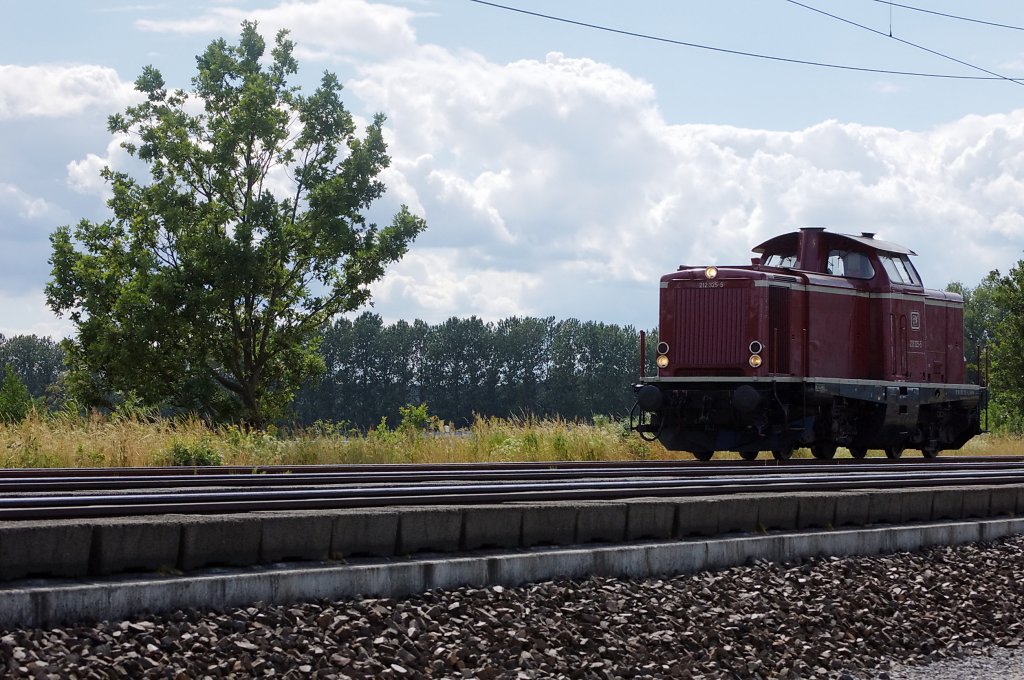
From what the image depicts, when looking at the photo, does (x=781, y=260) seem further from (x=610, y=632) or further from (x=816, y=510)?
(x=610, y=632)

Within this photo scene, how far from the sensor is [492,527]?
727cm

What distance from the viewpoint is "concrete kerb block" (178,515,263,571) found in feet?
19.8

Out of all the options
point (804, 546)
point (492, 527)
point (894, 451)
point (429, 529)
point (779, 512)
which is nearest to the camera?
point (429, 529)

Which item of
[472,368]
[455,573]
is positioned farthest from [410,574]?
[472,368]

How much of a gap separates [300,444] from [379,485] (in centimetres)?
637

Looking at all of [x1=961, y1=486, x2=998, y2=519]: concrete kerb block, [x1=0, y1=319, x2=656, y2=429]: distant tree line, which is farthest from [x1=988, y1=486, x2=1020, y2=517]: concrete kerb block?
[x1=0, y1=319, x2=656, y2=429]: distant tree line

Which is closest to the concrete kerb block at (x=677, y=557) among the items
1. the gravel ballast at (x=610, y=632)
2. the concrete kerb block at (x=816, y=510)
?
the gravel ballast at (x=610, y=632)

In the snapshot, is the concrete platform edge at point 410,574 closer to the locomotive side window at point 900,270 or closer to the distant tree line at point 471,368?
the locomotive side window at point 900,270

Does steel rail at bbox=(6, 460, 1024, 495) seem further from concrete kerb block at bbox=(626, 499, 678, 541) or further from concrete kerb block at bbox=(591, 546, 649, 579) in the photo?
concrete kerb block at bbox=(591, 546, 649, 579)

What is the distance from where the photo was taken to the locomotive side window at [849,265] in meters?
18.4

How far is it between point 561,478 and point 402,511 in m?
5.14

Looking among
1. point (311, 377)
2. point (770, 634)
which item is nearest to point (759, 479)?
point (770, 634)

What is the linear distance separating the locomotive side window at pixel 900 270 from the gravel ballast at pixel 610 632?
32.7 ft

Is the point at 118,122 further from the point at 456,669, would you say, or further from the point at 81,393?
the point at 456,669
